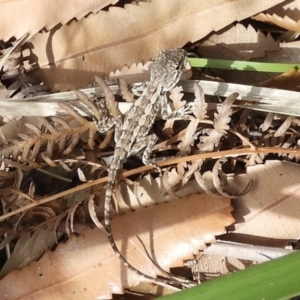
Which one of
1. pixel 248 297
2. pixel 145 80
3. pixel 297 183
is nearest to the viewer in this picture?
pixel 248 297

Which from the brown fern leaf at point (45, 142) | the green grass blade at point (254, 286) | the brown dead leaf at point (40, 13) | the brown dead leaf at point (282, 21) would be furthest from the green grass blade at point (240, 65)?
Result: the green grass blade at point (254, 286)

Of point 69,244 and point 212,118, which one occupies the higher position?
point 212,118

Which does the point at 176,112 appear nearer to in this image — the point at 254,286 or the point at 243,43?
the point at 243,43

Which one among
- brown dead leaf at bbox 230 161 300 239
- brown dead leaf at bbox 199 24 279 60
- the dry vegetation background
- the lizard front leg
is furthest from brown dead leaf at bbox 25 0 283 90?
brown dead leaf at bbox 230 161 300 239

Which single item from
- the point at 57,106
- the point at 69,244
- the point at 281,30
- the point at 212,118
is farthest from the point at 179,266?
the point at 281,30

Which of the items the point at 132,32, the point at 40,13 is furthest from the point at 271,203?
the point at 40,13

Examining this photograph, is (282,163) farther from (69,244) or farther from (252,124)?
(69,244)

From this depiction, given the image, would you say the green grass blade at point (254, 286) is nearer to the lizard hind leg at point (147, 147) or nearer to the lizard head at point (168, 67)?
the lizard hind leg at point (147, 147)

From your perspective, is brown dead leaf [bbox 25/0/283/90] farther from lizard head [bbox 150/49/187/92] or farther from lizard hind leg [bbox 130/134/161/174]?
lizard hind leg [bbox 130/134/161/174]
